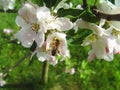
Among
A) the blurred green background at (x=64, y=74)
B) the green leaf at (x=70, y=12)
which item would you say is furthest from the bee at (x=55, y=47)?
the blurred green background at (x=64, y=74)

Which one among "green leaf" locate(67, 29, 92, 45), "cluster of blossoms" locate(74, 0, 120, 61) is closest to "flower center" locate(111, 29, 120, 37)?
"cluster of blossoms" locate(74, 0, 120, 61)

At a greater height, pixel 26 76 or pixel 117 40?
pixel 117 40

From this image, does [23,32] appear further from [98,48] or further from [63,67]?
[63,67]

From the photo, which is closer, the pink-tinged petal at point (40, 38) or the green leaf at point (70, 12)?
the pink-tinged petal at point (40, 38)

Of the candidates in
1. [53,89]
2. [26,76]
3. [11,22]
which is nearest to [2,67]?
[26,76]

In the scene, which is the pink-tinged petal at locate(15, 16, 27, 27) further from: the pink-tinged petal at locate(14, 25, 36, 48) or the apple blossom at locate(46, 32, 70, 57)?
the apple blossom at locate(46, 32, 70, 57)

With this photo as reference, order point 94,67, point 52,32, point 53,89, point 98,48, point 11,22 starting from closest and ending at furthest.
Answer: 1. point 52,32
2. point 98,48
3. point 53,89
4. point 94,67
5. point 11,22

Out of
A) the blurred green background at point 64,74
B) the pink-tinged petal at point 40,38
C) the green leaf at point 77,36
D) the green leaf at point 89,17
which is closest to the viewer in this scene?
the pink-tinged petal at point 40,38

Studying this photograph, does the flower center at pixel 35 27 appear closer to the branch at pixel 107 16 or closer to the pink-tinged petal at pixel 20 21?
the pink-tinged petal at pixel 20 21
